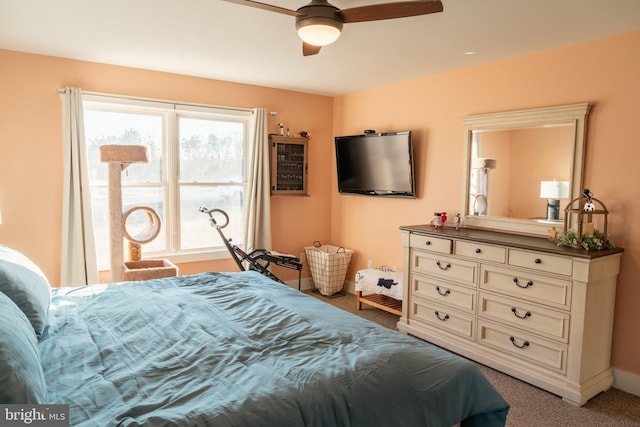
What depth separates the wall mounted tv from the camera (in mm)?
4445

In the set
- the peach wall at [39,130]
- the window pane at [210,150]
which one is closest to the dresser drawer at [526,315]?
the window pane at [210,150]

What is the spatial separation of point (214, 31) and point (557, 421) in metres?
3.44

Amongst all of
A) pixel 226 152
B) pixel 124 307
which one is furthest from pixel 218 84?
pixel 124 307

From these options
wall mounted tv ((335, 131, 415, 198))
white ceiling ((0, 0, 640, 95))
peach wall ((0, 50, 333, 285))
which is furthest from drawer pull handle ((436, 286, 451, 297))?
peach wall ((0, 50, 333, 285))

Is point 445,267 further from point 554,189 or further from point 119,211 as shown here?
point 119,211

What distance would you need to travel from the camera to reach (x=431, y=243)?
3.67 m

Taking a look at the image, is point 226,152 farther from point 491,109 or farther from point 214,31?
point 491,109

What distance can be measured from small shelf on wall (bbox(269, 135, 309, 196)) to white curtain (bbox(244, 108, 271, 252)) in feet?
0.54

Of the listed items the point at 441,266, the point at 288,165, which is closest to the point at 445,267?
the point at 441,266

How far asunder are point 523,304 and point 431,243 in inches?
35.1

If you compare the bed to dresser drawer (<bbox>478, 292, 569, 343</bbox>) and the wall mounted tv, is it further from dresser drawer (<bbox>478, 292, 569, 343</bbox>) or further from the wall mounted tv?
the wall mounted tv

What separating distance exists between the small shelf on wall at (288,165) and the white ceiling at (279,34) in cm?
101

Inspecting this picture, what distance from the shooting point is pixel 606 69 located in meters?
3.04

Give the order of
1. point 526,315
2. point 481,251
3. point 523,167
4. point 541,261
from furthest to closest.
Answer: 1. point 523,167
2. point 481,251
3. point 526,315
4. point 541,261
